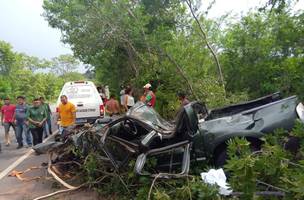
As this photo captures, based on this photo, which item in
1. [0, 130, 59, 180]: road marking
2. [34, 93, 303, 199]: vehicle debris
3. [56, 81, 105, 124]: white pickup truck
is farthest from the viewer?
[56, 81, 105, 124]: white pickup truck

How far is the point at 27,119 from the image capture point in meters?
11.2

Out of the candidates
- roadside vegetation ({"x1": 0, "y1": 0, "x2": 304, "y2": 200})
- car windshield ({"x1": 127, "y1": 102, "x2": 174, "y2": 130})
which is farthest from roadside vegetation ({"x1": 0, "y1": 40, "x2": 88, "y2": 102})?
car windshield ({"x1": 127, "y1": 102, "x2": 174, "y2": 130})

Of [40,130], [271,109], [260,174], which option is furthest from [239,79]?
[260,174]

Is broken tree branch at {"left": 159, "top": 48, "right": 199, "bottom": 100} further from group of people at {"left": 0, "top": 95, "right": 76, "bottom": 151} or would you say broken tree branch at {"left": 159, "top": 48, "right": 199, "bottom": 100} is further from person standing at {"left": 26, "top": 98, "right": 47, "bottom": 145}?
person standing at {"left": 26, "top": 98, "right": 47, "bottom": 145}

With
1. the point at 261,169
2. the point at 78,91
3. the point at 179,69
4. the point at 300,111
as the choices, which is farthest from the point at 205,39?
the point at 261,169

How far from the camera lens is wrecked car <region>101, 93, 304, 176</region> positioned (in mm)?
5945

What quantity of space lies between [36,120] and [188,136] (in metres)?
6.30

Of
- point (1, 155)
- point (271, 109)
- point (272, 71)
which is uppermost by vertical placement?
point (272, 71)

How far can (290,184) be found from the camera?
3945mm

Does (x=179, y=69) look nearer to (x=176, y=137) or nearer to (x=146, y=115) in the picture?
(x=146, y=115)

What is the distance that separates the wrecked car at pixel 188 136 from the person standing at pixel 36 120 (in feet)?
16.6

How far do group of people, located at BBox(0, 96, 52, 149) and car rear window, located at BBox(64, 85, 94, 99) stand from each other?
161 centimetres

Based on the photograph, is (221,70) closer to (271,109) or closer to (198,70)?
(198,70)

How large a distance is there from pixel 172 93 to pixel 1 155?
658 cm
